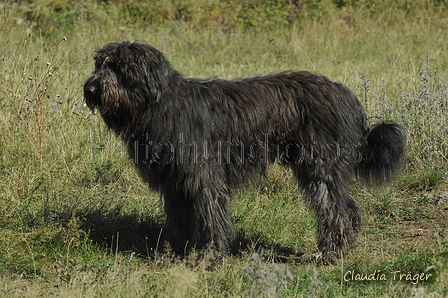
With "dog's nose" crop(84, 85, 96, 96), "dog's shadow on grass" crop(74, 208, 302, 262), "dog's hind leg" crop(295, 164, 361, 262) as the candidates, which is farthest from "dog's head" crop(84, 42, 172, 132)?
"dog's hind leg" crop(295, 164, 361, 262)

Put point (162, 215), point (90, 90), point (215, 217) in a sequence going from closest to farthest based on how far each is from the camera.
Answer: point (90, 90) → point (215, 217) → point (162, 215)

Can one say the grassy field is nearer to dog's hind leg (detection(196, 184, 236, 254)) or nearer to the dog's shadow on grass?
the dog's shadow on grass

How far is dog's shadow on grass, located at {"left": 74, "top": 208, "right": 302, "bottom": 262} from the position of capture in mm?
6020

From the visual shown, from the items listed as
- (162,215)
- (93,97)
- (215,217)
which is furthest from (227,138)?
(162,215)

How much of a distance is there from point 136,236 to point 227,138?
135 cm

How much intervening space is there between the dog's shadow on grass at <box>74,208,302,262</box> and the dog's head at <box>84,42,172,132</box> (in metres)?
1.23

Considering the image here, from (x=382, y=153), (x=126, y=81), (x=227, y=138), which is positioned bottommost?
(x=382, y=153)

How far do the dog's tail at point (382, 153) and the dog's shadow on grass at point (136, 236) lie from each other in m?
0.97

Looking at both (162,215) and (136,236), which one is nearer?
(136,236)

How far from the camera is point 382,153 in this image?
19.2 ft

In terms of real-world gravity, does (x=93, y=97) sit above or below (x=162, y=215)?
above

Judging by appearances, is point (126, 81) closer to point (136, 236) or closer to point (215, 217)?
point (215, 217)

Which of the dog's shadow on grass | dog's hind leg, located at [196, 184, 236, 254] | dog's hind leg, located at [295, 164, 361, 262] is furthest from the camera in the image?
the dog's shadow on grass

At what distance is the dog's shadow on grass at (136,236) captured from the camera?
6.02 metres
